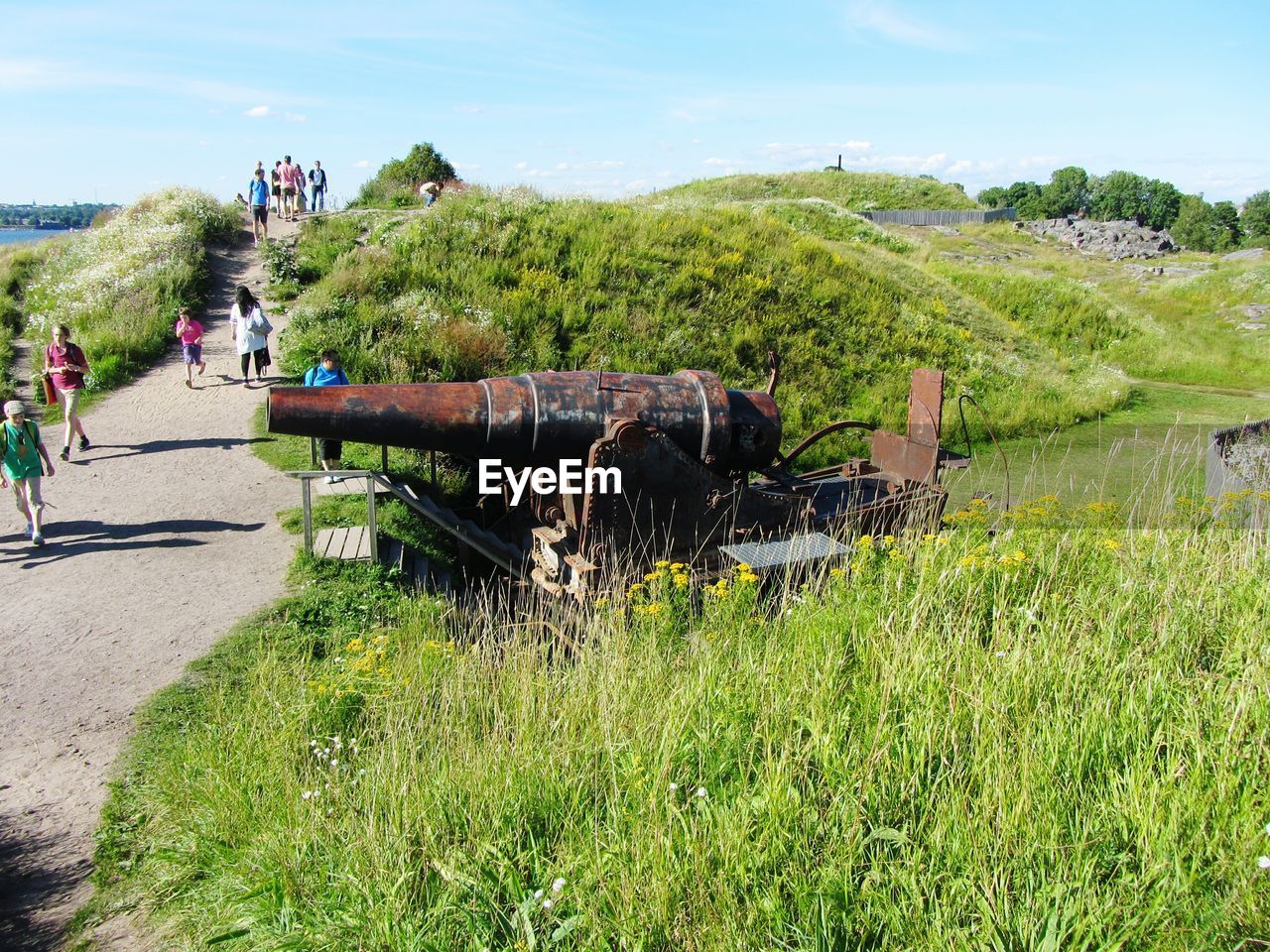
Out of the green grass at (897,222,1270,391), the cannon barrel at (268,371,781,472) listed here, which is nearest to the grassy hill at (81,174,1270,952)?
the cannon barrel at (268,371,781,472)

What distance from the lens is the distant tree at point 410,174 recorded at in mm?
26344

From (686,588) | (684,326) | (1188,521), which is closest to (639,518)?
(686,588)

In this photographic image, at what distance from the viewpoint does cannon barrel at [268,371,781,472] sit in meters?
5.91

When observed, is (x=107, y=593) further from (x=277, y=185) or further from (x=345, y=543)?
(x=277, y=185)

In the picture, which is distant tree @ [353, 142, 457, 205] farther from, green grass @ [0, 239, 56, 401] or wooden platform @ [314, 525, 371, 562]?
wooden platform @ [314, 525, 371, 562]

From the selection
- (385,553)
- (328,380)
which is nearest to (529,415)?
(385,553)

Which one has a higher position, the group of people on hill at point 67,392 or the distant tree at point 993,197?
the distant tree at point 993,197

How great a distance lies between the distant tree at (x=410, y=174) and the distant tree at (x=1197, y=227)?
149 feet

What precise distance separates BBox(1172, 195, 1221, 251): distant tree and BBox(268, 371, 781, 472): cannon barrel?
5603 cm

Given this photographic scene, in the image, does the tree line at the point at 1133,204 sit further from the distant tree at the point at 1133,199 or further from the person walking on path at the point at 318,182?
the person walking on path at the point at 318,182

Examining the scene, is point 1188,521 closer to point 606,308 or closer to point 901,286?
point 606,308

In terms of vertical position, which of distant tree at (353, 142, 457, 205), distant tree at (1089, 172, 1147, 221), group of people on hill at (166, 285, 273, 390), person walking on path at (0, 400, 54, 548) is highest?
distant tree at (1089, 172, 1147, 221)

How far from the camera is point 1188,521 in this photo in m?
5.80

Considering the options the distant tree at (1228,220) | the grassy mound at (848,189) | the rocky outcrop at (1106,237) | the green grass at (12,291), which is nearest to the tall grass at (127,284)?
the green grass at (12,291)
